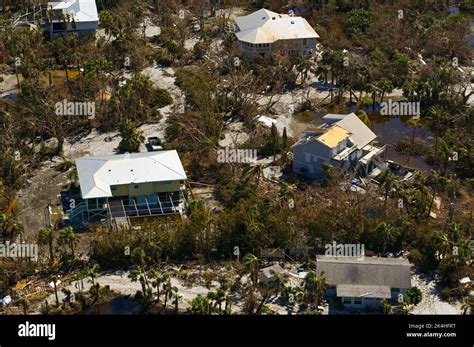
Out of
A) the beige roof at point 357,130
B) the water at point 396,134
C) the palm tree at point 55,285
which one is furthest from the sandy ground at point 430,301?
the palm tree at point 55,285

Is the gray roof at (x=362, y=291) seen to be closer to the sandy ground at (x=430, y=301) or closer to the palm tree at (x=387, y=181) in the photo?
the sandy ground at (x=430, y=301)

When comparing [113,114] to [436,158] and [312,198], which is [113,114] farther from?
[436,158]

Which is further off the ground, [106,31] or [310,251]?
[106,31]

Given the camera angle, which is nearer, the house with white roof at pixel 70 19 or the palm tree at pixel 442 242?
the palm tree at pixel 442 242

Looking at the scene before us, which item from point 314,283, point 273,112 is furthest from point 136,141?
point 314,283

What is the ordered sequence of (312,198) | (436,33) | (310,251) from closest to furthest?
(310,251) < (312,198) < (436,33)

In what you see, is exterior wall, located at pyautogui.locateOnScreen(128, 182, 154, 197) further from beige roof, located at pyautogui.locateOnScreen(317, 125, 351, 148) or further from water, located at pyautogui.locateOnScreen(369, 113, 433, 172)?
water, located at pyautogui.locateOnScreen(369, 113, 433, 172)

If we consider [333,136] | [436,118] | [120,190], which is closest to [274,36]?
[436,118]
